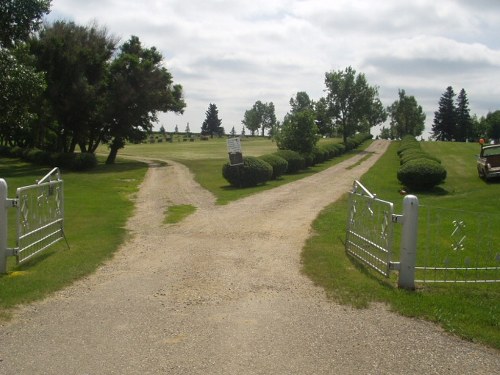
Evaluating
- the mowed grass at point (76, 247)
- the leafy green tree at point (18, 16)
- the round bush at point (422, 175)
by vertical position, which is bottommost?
the mowed grass at point (76, 247)

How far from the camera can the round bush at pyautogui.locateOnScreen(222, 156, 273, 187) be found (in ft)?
73.1

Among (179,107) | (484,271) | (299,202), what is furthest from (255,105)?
(484,271)

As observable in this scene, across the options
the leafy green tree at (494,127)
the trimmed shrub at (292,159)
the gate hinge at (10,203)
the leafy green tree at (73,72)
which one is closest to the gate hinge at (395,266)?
the gate hinge at (10,203)

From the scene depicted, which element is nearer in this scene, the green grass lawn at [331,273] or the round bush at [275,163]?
the green grass lawn at [331,273]

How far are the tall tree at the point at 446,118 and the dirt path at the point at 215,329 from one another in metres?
95.1

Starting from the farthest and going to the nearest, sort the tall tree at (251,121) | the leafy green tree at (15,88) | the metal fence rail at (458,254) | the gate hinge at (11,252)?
the tall tree at (251,121)
the leafy green tree at (15,88)
the gate hinge at (11,252)
the metal fence rail at (458,254)

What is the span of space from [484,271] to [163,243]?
594 centimetres

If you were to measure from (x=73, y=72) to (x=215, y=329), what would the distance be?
34.3 metres

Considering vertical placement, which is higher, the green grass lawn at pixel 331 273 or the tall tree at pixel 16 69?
the tall tree at pixel 16 69

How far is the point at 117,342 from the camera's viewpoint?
4.87 metres

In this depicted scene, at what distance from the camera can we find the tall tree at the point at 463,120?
9600cm

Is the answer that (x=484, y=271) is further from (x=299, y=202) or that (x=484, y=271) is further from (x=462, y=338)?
(x=299, y=202)

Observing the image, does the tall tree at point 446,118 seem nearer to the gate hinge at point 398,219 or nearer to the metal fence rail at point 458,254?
the metal fence rail at point 458,254

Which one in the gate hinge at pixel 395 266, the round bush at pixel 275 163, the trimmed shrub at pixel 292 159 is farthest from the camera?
the trimmed shrub at pixel 292 159
